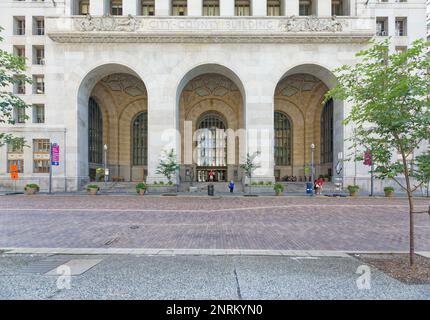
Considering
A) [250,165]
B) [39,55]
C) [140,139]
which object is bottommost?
[250,165]

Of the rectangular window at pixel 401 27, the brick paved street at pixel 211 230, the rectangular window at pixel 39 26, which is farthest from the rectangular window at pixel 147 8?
the brick paved street at pixel 211 230

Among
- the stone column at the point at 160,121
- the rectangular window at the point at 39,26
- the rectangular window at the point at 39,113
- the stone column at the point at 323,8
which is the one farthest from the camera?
the rectangular window at the point at 39,26

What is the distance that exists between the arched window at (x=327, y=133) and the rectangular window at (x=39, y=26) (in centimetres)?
3882

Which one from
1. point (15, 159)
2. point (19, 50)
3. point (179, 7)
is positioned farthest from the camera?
point (179, 7)

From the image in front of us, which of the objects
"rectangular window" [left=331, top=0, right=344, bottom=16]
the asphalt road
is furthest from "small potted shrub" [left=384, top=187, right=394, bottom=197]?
the asphalt road

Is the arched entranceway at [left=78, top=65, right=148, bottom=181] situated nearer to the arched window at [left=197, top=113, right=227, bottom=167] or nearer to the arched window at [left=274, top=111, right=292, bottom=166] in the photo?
the arched window at [left=197, top=113, right=227, bottom=167]

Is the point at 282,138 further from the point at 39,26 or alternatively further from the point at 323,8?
the point at 39,26

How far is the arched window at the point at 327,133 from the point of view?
129 feet

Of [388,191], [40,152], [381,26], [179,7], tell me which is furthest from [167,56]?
[388,191]

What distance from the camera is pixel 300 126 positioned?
1747 inches

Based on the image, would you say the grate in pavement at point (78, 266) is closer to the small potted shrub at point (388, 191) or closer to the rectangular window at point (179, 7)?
the small potted shrub at point (388, 191)

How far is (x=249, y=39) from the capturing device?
32531 millimetres

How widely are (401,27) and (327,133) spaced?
1579 cm

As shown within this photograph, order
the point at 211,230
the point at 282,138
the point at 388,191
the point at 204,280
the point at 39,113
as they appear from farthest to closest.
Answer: the point at 282,138
the point at 39,113
the point at 388,191
the point at 211,230
the point at 204,280
